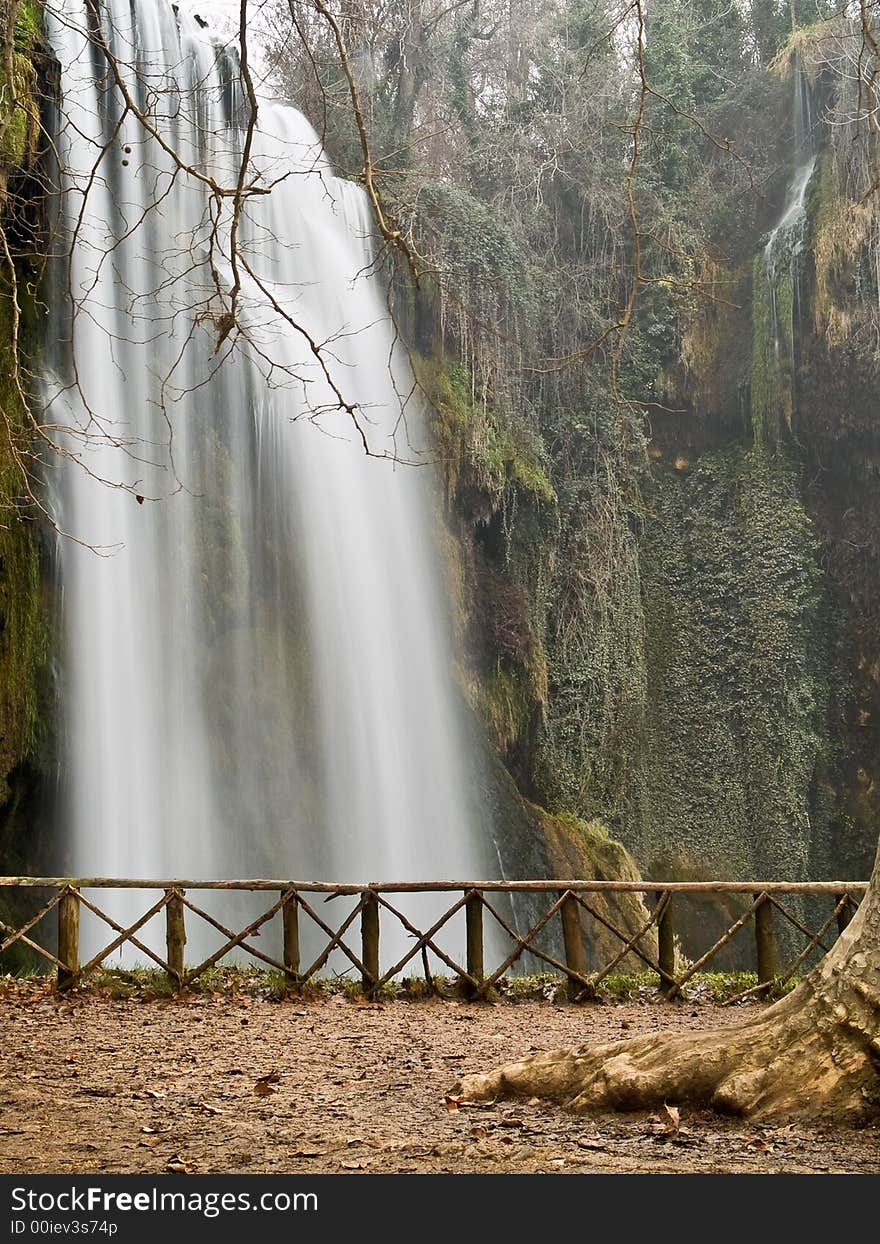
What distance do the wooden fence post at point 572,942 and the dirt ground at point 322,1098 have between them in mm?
185

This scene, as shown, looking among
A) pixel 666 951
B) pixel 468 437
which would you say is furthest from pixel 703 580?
pixel 666 951

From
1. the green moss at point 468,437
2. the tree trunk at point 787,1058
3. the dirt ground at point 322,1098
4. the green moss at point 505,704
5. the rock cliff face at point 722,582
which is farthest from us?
the rock cliff face at point 722,582

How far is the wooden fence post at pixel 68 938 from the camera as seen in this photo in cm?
795

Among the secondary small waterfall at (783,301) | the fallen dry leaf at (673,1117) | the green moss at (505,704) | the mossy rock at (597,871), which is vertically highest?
the secondary small waterfall at (783,301)

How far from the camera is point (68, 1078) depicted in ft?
18.0

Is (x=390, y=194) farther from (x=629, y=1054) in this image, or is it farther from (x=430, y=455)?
(x=629, y=1054)

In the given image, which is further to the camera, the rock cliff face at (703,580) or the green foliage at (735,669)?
the green foliage at (735,669)

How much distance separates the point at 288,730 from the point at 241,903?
91.7 inches

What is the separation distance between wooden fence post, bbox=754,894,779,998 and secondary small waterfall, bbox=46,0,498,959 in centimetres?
591

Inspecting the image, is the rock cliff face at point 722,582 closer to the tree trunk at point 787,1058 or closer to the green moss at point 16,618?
the green moss at point 16,618

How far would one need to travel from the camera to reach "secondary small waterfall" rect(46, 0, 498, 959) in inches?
479

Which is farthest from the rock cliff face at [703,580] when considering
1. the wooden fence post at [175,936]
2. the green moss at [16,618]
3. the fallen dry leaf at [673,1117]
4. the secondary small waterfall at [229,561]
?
the fallen dry leaf at [673,1117]

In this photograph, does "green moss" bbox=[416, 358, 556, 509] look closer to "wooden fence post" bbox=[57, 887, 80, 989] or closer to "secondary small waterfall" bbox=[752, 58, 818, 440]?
"secondary small waterfall" bbox=[752, 58, 818, 440]

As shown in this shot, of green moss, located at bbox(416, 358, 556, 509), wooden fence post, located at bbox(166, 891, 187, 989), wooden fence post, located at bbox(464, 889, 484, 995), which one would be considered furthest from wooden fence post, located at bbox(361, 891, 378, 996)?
green moss, located at bbox(416, 358, 556, 509)
